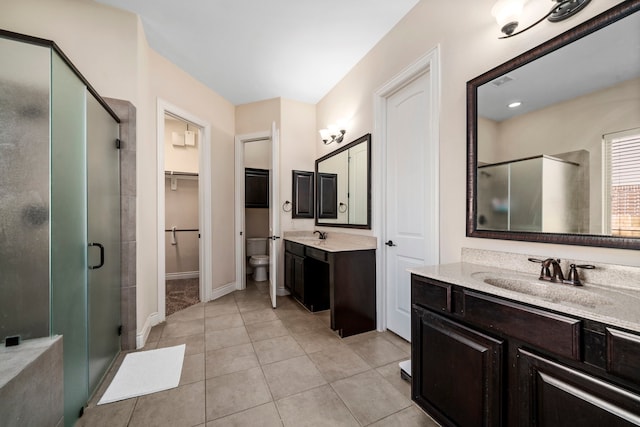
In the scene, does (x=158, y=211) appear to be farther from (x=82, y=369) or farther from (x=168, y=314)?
(x=82, y=369)

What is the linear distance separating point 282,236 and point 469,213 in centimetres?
257

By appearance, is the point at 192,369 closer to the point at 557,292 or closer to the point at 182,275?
the point at 557,292

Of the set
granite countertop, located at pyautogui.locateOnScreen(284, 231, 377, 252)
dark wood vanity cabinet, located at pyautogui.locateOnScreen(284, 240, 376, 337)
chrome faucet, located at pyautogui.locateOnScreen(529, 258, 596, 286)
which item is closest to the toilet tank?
granite countertop, located at pyautogui.locateOnScreen(284, 231, 377, 252)

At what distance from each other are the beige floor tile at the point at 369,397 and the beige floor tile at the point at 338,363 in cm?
6

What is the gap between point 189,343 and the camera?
7.43 feet

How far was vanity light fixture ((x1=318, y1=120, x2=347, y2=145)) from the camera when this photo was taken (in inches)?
122

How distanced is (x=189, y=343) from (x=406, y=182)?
2.52 metres

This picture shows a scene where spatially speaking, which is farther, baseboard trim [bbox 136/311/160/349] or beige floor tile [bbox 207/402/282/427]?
baseboard trim [bbox 136/311/160/349]

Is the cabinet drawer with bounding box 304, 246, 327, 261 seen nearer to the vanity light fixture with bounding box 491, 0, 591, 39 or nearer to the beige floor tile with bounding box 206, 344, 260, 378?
the beige floor tile with bounding box 206, 344, 260, 378

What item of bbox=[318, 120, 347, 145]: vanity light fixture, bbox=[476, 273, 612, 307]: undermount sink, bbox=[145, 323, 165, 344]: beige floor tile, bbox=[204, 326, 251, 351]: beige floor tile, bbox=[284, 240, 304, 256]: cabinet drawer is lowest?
bbox=[204, 326, 251, 351]: beige floor tile

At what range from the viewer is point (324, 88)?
3.40 metres

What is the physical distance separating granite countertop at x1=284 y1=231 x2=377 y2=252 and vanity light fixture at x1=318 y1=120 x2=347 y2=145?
4.07 feet

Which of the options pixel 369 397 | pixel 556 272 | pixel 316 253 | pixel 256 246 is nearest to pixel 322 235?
pixel 316 253

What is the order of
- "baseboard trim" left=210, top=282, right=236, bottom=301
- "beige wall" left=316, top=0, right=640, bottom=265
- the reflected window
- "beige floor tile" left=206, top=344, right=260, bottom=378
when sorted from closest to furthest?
the reflected window → "beige wall" left=316, top=0, right=640, bottom=265 → "beige floor tile" left=206, top=344, right=260, bottom=378 → "baseboard trim" left=210, top=282, right=236, bottom=301
